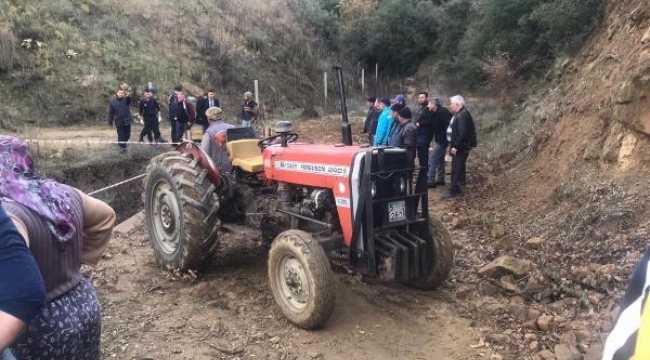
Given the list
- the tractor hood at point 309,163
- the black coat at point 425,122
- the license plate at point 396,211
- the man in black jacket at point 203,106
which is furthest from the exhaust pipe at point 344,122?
the man in black jacket at point 203,106

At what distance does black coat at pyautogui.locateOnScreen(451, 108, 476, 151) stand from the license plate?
3.93 m

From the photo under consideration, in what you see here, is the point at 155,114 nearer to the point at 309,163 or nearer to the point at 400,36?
the point at 309,163

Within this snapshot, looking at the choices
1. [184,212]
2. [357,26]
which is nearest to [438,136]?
[184,212]

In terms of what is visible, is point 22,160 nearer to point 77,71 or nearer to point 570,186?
point 570,186

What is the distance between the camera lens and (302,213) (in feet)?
16.1

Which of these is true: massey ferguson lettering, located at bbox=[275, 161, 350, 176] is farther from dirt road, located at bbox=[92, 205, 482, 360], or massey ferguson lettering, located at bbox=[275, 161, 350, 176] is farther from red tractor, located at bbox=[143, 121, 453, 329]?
dirt road, located at bbox=[92, 205, 482, 360]

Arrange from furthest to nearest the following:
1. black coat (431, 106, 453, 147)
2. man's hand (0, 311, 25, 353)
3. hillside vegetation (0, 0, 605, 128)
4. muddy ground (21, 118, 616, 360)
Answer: hillside vegetation (0, 0, 605, 128)
black coat (431, 106, 453, 147)
muddy ground (21, 118, 616, 360)
man's hand (0, 311, 25, 353)

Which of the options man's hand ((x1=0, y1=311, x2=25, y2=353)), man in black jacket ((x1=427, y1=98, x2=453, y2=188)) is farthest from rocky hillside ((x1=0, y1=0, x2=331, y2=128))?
man's hand ((x1=0, y1=311, x2=25, y2=353))

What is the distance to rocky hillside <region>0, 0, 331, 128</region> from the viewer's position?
16016mm

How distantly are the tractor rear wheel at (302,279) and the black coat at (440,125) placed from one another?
17.0 feet

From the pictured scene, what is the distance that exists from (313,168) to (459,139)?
4.04 metres

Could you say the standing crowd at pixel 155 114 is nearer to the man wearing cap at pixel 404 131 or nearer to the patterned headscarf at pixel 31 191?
the man wearing cap at pixel 404 131

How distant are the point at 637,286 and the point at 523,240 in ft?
17.7

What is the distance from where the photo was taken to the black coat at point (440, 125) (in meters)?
8.96
